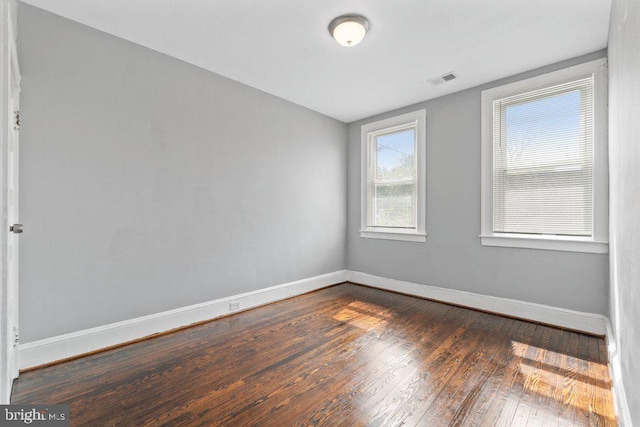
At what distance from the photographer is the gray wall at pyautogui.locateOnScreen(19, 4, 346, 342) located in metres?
2.21

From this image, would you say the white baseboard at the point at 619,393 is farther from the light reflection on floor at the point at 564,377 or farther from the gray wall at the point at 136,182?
the gray wall at the point at 136,182

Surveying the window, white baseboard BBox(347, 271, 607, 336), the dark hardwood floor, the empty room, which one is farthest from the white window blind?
the dark hardwood floor

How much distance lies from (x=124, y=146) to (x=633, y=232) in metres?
3.41

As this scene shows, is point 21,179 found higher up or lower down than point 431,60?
lower down

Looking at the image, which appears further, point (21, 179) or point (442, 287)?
point (442, 287)

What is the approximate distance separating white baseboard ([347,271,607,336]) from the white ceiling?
2499mm

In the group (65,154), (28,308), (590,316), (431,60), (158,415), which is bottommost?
(158,415)

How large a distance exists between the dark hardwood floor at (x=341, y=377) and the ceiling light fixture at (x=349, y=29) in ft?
8.51

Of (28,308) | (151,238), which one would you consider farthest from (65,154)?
(28,308)

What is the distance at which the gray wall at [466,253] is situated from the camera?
2867 mm

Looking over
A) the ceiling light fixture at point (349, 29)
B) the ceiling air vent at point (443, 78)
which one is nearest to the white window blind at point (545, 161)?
the ceiling air vent at point (443, 78)

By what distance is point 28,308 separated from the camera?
2.14m

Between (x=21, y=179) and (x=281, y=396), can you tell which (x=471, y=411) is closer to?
(x=281, y=396)

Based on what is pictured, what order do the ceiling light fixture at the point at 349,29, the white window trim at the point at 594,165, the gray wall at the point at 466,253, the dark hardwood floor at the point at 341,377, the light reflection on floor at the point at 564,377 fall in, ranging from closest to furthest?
the dark hardwood floor at the point at 341,377, the light reflection on floor at the point at 564,377, the ceiling light fixture at the point at 349,29, the white window trim at the point at 594,165, the gray wall at the point at 466,253
